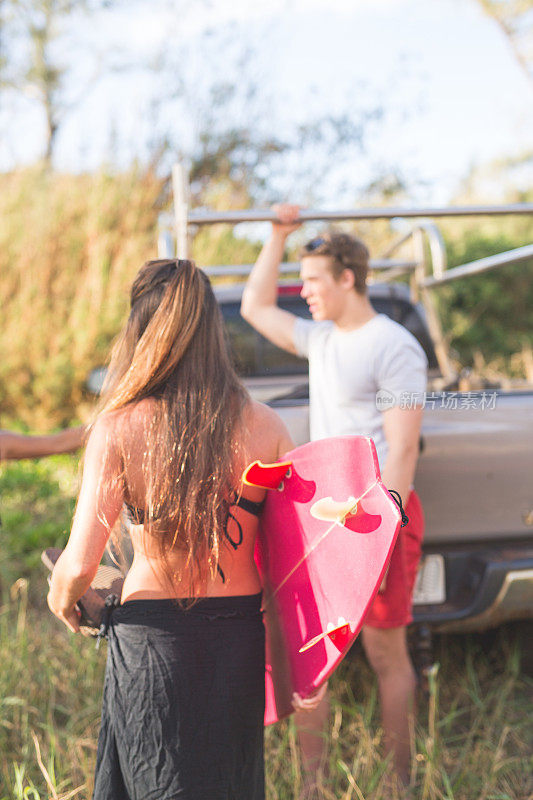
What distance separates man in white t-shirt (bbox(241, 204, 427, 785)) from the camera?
8.23 feet

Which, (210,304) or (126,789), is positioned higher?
(210,304)

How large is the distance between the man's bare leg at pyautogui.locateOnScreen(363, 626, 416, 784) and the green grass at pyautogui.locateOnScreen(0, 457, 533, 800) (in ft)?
0.21

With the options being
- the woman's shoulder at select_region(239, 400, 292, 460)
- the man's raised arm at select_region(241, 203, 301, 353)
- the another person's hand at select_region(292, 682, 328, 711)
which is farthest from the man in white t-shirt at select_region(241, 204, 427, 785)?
the another person's hand at select_region(292, 682, 328, 711)

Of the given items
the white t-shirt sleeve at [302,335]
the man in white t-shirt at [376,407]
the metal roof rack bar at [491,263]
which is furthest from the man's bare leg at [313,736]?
the metal roof rack bar at [491,263]

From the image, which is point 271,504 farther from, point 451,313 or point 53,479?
point 451,313

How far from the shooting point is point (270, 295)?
3.13m

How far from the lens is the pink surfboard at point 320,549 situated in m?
1.69

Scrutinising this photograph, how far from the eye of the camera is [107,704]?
1842 millimetres

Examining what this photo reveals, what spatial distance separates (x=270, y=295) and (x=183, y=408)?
4.76 ft

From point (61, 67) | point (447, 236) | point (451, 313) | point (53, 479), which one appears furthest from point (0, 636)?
point (61, 67)

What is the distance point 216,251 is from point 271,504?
7464 mm

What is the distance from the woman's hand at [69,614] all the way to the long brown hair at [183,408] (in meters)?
0.27

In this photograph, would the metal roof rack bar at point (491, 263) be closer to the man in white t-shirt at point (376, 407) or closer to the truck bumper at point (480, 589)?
the man in white t-shirt at point (376, 407)

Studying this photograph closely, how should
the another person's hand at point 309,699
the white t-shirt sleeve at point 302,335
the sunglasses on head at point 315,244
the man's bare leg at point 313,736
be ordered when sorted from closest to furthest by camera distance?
the another person's hand at point 309,699, the man's bare leg at point 313,736, the sunglasses on head at point 315,244, the white t-shirt sleeve at point 302,335
